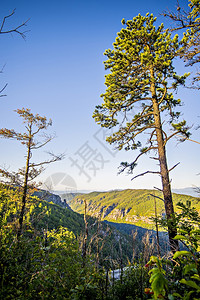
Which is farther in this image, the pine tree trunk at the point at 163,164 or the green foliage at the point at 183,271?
the pine tree trunk at the point at 163,164

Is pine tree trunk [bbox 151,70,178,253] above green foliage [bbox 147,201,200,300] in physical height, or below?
above

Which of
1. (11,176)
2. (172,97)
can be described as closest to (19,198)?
(11,176)

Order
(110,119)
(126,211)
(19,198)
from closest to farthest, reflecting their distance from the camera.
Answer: (110,119) → (19,198) → (126,211)

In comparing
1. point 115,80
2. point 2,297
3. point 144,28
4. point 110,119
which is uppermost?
point 144,28

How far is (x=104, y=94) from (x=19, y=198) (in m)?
7.80

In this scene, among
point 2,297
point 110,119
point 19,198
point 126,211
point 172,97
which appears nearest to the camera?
point 2,297

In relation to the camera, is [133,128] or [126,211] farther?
[126,211]

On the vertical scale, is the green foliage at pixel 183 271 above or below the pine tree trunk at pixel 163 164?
below

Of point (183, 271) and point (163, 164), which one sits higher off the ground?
point (163, 164)

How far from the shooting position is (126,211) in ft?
643

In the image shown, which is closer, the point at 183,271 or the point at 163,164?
the point at 183,271

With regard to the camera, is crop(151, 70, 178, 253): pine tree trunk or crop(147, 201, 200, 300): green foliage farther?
crop(151, 70, 178, 253): pine tree trunk

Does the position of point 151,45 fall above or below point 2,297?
above

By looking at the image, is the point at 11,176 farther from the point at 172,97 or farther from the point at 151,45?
the point at 151,45
